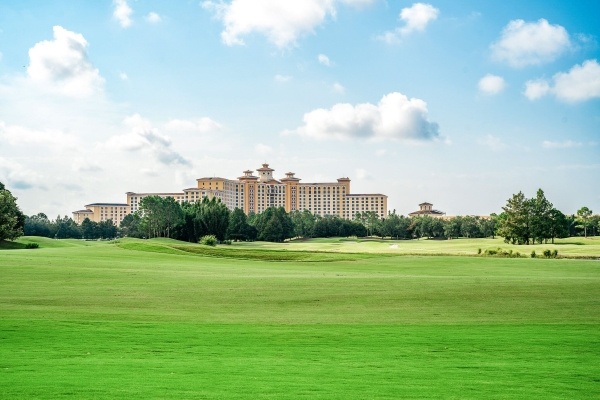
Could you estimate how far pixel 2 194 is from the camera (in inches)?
3526

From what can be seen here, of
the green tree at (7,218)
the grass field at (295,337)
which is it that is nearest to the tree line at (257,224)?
the green tree at (7,218)

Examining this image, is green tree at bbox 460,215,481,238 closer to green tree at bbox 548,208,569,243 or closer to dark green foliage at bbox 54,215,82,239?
green tree at bbox 548,208,569,243

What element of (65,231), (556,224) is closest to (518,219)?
(556,224)

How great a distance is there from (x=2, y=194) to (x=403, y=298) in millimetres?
76025

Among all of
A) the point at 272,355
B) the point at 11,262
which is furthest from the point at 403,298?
the point at 11,262

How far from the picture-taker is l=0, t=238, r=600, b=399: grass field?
42.9 ft

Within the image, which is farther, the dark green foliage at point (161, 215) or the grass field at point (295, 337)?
the dark green foliage at point (161, 215)

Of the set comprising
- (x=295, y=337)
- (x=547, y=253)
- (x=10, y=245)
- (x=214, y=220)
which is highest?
(x=214, y=220)

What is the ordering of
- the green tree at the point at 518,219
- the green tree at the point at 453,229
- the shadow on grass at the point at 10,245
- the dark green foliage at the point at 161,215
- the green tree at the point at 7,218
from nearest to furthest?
the green tree at the point at 7,218 → the shadow on grass at the point at 10,245 → the green tree at the point at 518,219 → the dark green foliage at the point at 161,215 → the green tree at the point at 453,229

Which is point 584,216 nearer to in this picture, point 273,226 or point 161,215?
point 273,226

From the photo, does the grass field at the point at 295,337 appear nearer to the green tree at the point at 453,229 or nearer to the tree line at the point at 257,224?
the tree line at the point at 257,224

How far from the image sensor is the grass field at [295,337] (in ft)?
42.9

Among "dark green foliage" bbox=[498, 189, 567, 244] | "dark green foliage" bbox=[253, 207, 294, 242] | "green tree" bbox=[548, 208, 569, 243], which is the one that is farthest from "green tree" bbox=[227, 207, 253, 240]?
"green tree" bbox=[548, 208, 569, 243]

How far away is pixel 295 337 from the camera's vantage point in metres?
20.0
